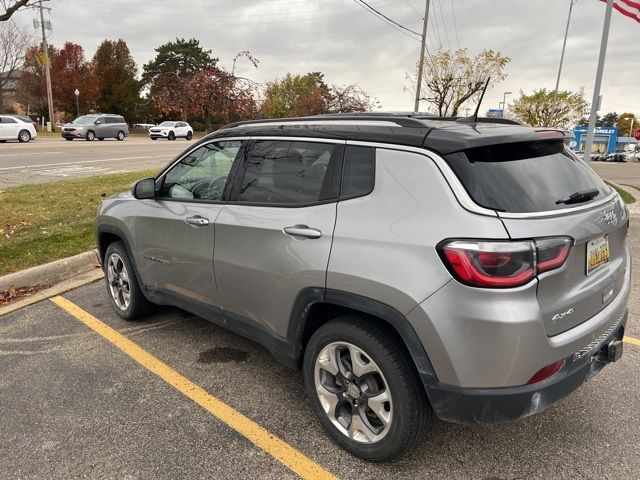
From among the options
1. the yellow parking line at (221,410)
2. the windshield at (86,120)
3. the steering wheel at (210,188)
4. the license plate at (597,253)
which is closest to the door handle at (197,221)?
the steering wheel at (210,188)

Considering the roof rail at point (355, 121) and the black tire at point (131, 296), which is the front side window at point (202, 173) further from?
the black tire at point (131, 296)

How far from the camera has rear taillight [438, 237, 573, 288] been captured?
198cm

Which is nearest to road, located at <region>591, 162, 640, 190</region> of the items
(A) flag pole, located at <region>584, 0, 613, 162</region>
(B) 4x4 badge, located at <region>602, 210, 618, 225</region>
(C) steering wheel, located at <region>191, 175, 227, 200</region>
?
(A) flag pole, located at <region>584, 0, 613, 162</region>

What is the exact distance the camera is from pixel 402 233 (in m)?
2.18

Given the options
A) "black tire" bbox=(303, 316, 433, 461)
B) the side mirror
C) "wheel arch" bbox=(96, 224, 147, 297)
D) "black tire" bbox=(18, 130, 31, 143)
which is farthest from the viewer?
"black tire" bbox=(18, 130, 31, 143)

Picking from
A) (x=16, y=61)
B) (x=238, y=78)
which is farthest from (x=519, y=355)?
(x=16, y=61)

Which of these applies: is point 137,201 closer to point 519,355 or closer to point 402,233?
point 402,233

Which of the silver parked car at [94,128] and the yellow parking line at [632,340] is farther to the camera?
the silver parked car at [94,128]

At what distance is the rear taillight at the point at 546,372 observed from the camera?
209cm

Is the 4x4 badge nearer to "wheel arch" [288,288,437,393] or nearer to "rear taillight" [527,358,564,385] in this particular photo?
"rear taillight" [527,358,564,385]

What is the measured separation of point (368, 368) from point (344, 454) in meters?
0.55

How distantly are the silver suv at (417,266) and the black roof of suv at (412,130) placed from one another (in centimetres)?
1

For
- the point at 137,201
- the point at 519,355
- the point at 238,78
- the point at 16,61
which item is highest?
the point at 16,61

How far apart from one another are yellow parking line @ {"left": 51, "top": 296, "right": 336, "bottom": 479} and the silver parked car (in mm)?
29000
